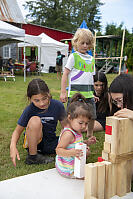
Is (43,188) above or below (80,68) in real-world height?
below

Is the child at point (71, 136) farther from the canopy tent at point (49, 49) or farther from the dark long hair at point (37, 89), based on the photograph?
the canopy tent at point (49, 49)

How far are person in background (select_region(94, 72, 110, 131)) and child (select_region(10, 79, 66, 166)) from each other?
106cm

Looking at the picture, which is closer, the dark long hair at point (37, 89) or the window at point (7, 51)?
the dark long hair at point (37, 89)

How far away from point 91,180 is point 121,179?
1.03ft

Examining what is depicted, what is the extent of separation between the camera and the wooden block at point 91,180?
1.43m

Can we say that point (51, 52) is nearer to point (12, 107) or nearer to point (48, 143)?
point (12, 107)

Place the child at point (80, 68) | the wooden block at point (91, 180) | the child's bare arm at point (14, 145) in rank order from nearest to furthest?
the wooden block at point (91, 180) < the child's bare arm at point (14, 145) < the child at point (80, 68)

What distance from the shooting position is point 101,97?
11.3ft

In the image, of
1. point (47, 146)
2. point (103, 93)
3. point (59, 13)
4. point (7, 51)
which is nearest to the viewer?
point (47, 146)

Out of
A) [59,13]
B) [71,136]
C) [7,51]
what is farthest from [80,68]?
[59,13]

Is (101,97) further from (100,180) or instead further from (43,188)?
(100,180)

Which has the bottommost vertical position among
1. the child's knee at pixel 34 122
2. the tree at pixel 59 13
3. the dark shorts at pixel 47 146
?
the dark shorts at pixel 47 146

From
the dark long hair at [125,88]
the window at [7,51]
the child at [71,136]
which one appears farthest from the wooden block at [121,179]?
the window at [7,51]

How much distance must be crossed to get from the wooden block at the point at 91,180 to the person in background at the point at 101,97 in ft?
6.41
